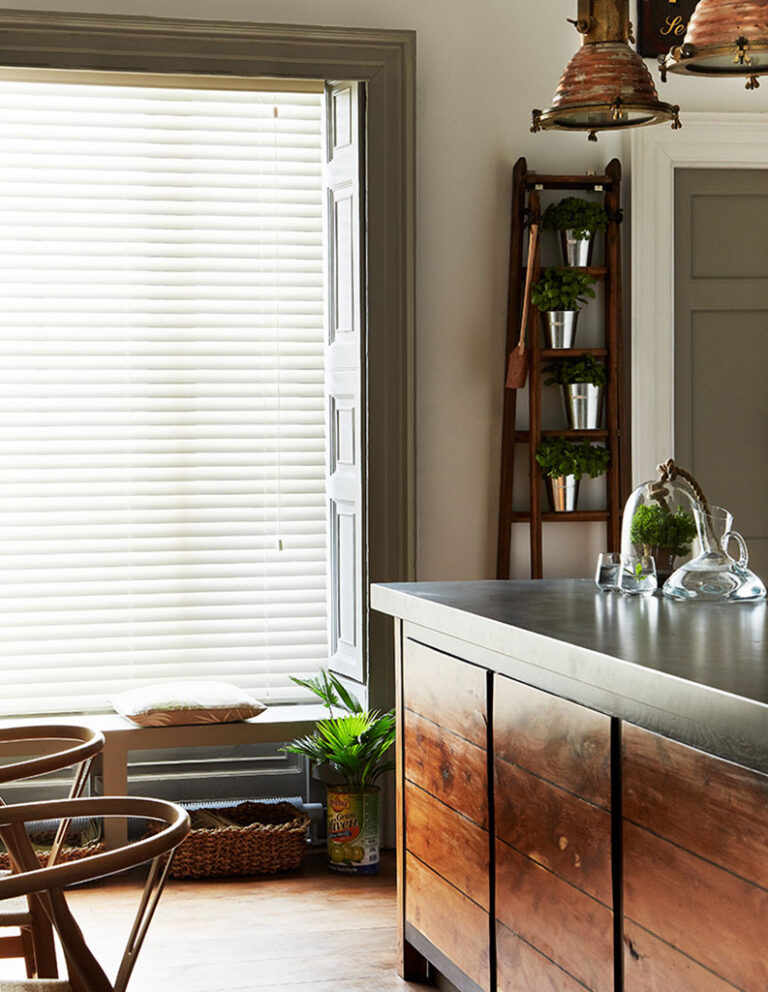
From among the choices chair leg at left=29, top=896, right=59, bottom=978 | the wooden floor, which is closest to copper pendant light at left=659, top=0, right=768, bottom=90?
chair leg at left=29, top=896, right=59, bottom=978

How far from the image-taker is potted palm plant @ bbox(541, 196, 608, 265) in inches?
186

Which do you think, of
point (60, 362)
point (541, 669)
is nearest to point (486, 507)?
point (60, 362)

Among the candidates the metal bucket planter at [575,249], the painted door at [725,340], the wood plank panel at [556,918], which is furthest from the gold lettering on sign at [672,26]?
the wood plank panel at [556,918]

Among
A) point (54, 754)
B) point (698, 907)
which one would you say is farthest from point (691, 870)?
point (54, 754)

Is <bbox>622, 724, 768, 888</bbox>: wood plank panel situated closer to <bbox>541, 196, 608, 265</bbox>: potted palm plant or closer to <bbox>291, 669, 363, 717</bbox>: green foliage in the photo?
<bbox>291, 669, 363, 717</bbox>: green foliage

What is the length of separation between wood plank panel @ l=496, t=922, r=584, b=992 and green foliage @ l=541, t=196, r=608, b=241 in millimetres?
2692

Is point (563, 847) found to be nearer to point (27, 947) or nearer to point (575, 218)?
point (27, 947)

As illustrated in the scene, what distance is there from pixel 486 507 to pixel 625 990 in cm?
270

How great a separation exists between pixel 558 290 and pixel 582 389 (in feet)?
1.17

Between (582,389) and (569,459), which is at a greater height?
(582,389)

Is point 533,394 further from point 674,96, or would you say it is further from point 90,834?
point 90,834

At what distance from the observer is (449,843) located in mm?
3094

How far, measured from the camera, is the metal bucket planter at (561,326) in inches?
186

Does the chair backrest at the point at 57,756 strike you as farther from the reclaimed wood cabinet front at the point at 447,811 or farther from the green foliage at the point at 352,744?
the green foliage at the point at 352,744
